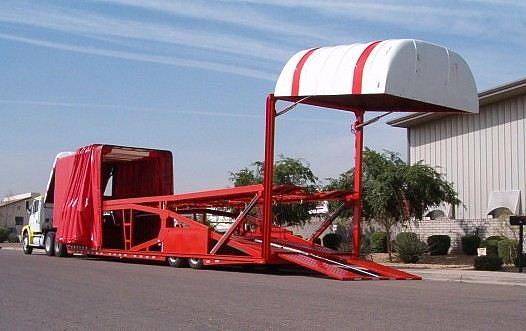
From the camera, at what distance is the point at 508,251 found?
Result: 85.5ft

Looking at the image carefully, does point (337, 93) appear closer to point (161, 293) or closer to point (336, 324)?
point (161, 293)

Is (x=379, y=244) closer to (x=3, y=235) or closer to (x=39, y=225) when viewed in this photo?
(x=39, y=225)

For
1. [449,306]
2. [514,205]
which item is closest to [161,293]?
[449,306]

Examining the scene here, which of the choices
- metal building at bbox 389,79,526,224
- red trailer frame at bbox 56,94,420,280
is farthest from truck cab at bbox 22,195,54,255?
metal building at bbox 389,79,526,224

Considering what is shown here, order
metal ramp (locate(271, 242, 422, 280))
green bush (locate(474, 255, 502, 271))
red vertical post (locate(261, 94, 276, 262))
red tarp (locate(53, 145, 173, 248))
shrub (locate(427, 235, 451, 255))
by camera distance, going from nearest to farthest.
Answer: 1. metal ramp (locate(271, 242, 422, 280))
2. red vertical post (locate(261, 94, 276, 262))
3. green bush (locate(474, 255, 502, 271))
4. red tarp (locate(53, 145, 173, 248))
5. shrub (locate(427, 235, 451, 255))

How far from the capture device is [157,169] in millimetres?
30406

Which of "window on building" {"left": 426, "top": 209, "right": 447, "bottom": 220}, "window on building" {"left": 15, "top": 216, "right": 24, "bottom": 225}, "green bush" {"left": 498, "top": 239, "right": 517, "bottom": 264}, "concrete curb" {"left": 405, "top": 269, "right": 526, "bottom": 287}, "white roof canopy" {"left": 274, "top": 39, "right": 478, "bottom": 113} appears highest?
"white roof canopy" {"left": 274, "top": 39, "right": 478, "bottom": 113}

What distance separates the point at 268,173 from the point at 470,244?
1556 cm

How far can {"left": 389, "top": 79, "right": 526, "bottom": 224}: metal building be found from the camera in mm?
37656

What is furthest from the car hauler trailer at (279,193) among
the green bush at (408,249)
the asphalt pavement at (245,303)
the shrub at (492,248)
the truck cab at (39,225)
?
the shrub at (492,248)

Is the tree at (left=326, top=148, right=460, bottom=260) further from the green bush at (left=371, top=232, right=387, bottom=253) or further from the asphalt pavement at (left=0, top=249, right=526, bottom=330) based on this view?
the asphalt pavement at (left=0, top=249, right=526, bottom=330)

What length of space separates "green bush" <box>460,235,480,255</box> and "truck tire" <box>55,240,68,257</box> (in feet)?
56.3

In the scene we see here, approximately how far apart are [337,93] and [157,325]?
39.1ft

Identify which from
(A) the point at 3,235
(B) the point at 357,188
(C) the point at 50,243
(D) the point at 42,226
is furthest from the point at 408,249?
(A) the point at 3,235
